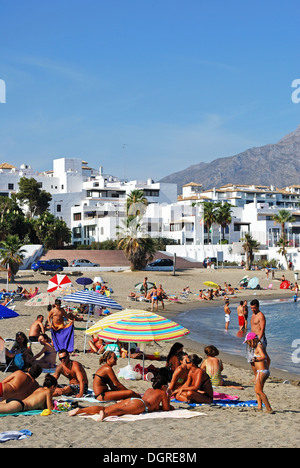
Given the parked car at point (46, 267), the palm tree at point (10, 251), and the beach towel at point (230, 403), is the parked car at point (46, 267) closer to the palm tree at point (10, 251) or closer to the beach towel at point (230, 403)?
the palm tree at point (10, 251)

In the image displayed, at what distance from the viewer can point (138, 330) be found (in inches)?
461

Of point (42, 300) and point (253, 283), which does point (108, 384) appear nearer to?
point (42, 300)

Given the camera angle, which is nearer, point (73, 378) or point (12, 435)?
point (12, 435)

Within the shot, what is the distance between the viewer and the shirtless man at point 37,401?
917cm

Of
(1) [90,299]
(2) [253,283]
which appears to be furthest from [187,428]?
(2) [253,283]

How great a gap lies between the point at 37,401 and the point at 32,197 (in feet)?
248

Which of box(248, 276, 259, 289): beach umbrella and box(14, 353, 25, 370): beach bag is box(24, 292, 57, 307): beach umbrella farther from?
box(248, 276, 259, 289): beach umbrella

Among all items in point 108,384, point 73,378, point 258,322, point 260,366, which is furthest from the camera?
point 258,322

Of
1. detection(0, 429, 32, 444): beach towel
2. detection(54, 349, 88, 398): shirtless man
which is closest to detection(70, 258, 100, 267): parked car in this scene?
detection(54, 349, 88, 398): shirtless man

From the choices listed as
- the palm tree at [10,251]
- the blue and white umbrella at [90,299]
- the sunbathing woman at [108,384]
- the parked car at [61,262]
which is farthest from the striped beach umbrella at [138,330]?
the parked car at [61,262]

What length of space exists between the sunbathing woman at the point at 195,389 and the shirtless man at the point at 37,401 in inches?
97.5
